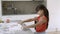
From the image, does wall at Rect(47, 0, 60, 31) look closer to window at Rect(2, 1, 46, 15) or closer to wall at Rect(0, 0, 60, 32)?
wall at Rect(0, 0, 60, 32)

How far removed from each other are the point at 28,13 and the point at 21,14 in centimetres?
31

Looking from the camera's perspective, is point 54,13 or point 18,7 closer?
point 54,13

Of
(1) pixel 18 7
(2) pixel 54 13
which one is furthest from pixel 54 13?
(1) pixel 18 7

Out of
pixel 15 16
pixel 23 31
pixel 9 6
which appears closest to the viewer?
pixel 23 31

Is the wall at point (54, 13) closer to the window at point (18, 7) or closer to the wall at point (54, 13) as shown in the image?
the wall at point (54, 13)

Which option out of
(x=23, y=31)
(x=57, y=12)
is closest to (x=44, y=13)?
(x=23, y=31)

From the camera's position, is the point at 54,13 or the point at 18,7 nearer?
the point at 54,13

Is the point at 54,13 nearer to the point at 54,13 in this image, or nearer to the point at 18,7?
the point at 54,13

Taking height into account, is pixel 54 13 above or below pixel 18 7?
below

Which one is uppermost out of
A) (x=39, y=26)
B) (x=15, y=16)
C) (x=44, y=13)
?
(x=44, y=13)

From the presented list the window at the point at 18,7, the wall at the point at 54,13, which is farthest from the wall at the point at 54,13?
the window at the point at 18,7

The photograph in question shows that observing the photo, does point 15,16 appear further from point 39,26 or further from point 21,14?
point 39,26

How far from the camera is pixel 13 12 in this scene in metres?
5.31

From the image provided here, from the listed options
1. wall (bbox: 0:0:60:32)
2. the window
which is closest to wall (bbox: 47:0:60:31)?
wall (bbox: 0:0:60:32)
